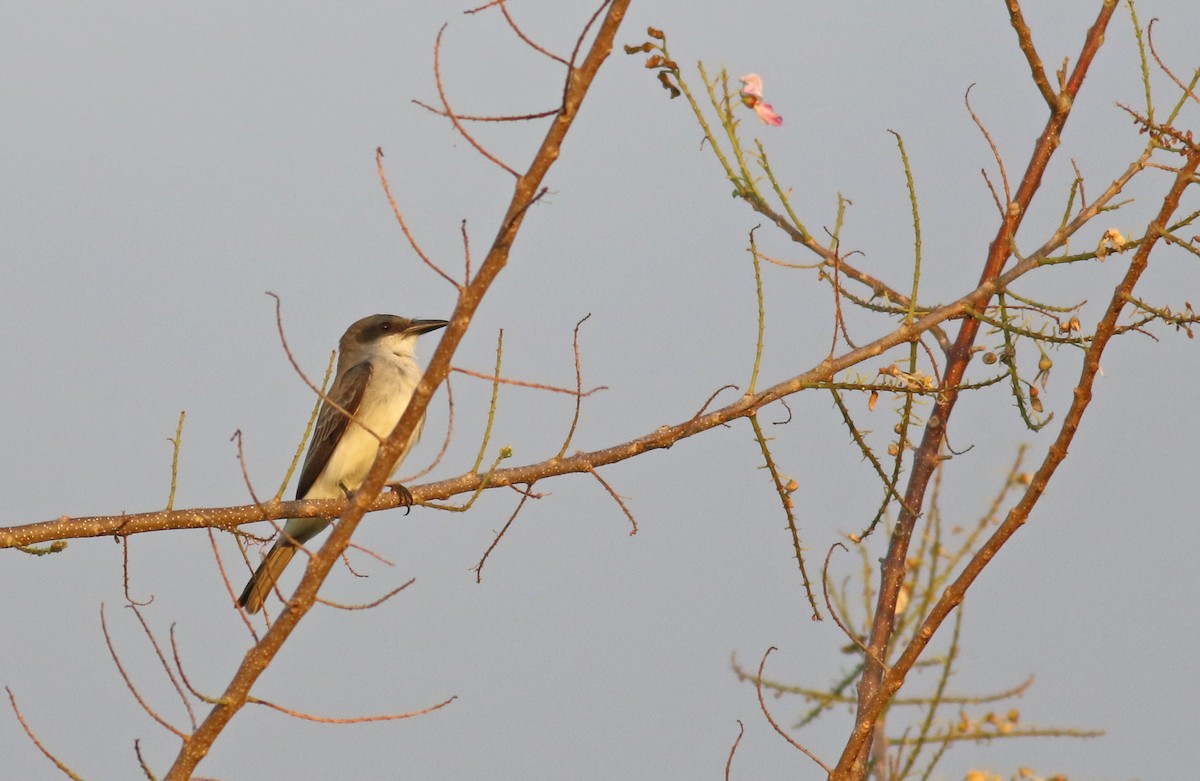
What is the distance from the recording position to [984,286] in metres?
4.41

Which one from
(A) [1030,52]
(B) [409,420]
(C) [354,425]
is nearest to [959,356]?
(A) [1030,52]

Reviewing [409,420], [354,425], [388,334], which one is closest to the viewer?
[409,420]

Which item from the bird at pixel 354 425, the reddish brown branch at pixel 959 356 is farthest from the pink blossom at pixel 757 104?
the bird at pixel 354 425

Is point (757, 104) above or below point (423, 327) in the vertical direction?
below

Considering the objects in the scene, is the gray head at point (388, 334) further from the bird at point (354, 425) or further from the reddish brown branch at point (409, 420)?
the reddish brown branch at point (409, 420)

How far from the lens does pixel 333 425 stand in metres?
7.63

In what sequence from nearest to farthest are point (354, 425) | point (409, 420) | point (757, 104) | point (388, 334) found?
point (409, 420) < point (757, 104) < point (354, 425) < point (388, 334)

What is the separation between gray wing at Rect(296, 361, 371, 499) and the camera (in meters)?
7.48

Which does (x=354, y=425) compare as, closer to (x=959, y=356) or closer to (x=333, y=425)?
(x=333, y=425)

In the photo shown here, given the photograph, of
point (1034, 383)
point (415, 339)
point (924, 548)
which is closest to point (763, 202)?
point (1034, 383)

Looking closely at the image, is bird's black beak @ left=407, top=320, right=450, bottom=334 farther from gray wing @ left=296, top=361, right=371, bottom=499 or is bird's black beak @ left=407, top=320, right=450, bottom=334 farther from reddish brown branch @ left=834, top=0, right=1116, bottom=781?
reddish brown branch @ left=834, top=0, right=1116, bottom=781

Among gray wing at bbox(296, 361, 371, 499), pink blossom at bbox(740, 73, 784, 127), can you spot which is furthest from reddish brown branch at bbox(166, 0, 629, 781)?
gray wing at bbox(296, 361, 371, 499)

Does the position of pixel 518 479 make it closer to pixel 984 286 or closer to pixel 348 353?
pixel 984 286

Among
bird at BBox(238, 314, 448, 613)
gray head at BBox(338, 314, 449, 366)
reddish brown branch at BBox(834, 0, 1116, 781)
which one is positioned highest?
gray head at BBox(338, 314, 449, 366)
